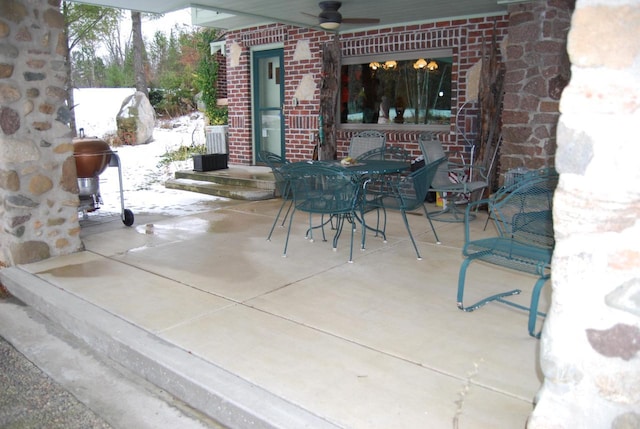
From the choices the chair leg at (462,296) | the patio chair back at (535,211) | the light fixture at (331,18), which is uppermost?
the light fixture at (331,18)

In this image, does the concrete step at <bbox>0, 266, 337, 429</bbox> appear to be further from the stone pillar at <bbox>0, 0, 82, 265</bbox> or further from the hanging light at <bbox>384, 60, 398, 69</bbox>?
the hanging light at <bbox>384, 60, 398, 69</bbox>

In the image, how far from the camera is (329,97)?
750 cm

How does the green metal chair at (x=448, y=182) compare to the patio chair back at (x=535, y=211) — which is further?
the green metal chair at (x=448, y=182)

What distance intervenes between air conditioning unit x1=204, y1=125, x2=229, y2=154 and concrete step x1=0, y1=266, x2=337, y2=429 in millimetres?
6297

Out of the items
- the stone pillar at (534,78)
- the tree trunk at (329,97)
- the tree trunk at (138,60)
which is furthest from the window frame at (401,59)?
the tree trunk at (138,60)

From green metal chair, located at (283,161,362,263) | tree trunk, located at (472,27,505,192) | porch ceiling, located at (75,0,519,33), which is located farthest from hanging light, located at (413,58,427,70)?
green metal chair, located at (283,161,362,263)

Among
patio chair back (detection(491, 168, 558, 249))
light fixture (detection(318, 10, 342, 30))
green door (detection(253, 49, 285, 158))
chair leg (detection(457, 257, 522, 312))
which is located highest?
light fixture (detection(318, 10, 342, 30))

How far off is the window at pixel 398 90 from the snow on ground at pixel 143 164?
243 cm

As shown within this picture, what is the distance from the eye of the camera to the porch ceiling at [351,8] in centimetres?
596

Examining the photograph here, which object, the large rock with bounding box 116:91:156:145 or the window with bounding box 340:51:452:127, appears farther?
the large rock with bounding box 116:91:156:145

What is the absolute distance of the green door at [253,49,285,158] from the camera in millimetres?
8711

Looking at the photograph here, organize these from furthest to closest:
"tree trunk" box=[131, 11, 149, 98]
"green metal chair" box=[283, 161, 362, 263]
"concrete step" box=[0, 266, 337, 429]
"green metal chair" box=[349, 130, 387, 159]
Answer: "tree trunk" box=[131, 11, 149, 98], "green metal chair" box=[349, 130, 387, 159], "green metal chair" box=[283, 161, 362, 263], "concrete step" box=[0, 266, 337, 429]

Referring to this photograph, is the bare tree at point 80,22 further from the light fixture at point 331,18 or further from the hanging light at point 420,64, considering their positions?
the hanging light at point 420,64

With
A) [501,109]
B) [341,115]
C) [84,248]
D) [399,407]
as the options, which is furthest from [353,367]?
[341,115]
